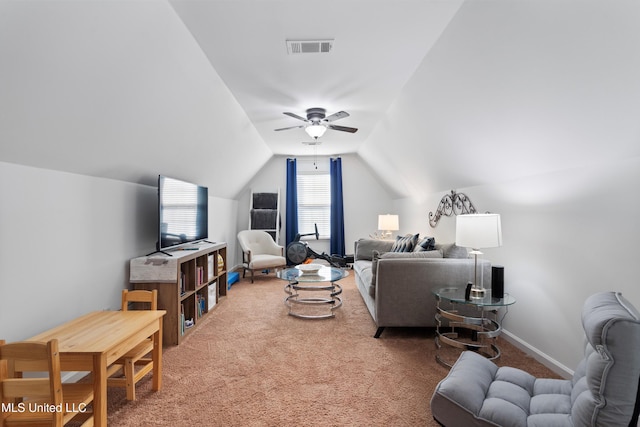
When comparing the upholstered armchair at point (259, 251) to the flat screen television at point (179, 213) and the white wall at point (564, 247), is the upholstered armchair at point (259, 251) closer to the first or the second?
the flat screen television at point (179, 213)

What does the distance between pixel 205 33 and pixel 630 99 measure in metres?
2.62

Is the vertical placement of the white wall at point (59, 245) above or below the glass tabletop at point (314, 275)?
above

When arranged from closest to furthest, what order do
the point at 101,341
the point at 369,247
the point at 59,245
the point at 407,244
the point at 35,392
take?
the point at 35,392
the point at 101,341
the point at 59,245
the point at 407,244
the point at 369,247

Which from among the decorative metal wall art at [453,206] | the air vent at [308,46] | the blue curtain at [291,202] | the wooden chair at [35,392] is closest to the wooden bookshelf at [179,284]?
→ the wooden chair at [35,392]

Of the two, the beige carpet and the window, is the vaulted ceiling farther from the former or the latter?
the window

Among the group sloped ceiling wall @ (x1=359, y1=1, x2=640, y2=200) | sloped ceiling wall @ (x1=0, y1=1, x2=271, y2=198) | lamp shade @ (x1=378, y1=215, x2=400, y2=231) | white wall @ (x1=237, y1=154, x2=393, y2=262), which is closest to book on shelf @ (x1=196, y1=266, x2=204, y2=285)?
sloped ceiling wall @ (x1=0, y1=1, x2=271, y2=198)

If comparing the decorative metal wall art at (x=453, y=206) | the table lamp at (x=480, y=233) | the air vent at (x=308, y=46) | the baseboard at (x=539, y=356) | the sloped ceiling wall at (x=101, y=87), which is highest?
the air vent at (x=308, y=46)

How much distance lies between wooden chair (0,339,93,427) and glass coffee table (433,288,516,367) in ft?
7.92

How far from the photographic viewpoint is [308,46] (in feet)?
8.47

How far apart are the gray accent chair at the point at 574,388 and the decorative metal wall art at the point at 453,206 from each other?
223 centimetres

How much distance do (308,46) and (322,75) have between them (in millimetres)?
551

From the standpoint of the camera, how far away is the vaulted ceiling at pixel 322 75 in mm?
1607

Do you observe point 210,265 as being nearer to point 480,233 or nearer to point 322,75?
point 322,75

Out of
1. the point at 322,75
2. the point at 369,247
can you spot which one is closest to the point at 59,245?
the point at 322,75
